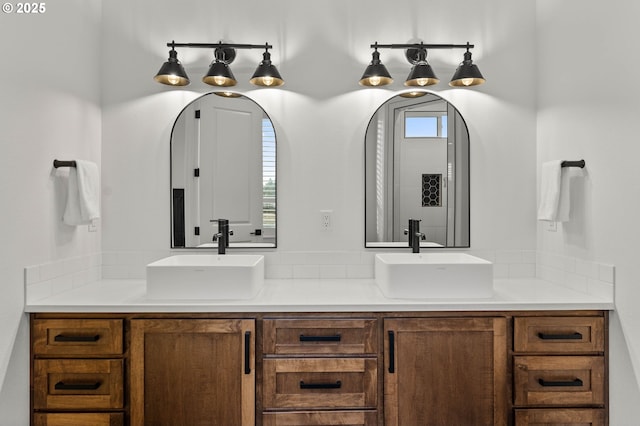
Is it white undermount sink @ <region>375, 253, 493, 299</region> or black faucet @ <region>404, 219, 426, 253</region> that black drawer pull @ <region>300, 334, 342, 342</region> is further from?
black faucet @ <region>404, 219, 426, 253</region>

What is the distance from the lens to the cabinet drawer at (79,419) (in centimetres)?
170

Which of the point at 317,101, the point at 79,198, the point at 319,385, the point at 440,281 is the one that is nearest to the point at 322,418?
the point at 319,385

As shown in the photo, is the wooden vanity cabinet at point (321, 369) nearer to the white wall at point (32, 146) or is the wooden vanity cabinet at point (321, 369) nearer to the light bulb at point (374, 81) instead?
the white wall at point (32, 146)

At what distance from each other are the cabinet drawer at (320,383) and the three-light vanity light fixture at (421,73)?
1.50 meters

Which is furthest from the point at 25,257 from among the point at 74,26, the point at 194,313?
the point at 74,26

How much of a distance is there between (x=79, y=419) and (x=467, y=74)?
8.52 feet

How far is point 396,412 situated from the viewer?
173 centimetres

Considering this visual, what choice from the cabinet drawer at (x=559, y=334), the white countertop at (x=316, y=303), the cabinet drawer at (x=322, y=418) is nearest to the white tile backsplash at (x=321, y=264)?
the white countertop at (x=316, y=303)

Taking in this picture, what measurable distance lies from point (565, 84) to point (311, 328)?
1.85 m

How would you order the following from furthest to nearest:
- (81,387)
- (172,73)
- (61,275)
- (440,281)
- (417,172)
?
(417,172) → (172,73) → (61,275) → (440,281) → (81,387)

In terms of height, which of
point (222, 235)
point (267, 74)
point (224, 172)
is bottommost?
point (222, 235)

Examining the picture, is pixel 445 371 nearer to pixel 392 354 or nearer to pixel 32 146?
pixel 392 354

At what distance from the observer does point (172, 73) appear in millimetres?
2115

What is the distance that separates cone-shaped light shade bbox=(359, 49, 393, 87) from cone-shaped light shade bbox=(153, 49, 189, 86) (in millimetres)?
1015
